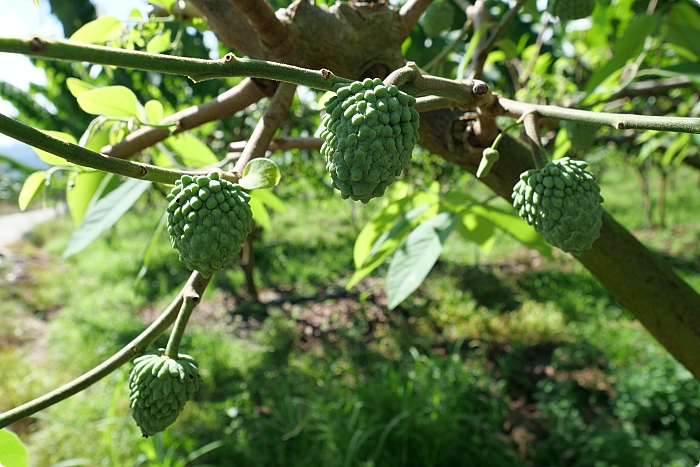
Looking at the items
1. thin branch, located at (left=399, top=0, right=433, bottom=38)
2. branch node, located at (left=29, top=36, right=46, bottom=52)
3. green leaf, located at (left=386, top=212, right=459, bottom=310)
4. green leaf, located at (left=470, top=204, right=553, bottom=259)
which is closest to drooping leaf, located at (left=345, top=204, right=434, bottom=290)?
green leaf, located at (left=386, top=212, right=459, bottom=310)

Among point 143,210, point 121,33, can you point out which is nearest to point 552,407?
point 121,33

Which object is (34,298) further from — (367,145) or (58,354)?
(367,145)

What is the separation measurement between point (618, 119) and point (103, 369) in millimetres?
604

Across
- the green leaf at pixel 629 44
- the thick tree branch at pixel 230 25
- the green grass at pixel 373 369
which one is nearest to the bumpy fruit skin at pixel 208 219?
the thick tree branch at pixel 230 25

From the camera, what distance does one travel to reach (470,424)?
329 centimetres

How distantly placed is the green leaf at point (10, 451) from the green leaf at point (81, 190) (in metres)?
A: 0.50

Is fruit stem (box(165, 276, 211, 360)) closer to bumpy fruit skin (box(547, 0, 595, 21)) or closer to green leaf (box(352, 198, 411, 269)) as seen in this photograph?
green leaf (box(352, 198, 411, 269))

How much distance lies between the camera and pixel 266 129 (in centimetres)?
64

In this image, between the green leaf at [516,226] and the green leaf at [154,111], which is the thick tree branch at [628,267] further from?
the green leaf at [154,111]

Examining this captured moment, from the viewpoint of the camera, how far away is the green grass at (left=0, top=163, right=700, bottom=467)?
311 centimetres

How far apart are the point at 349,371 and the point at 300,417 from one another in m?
0.70

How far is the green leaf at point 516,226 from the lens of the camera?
3.80ft

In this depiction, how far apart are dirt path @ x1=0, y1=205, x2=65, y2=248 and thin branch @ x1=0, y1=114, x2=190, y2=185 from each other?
11915 mm

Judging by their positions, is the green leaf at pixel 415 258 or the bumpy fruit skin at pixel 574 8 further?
the bumpy fruit skin at pixel 574 8
